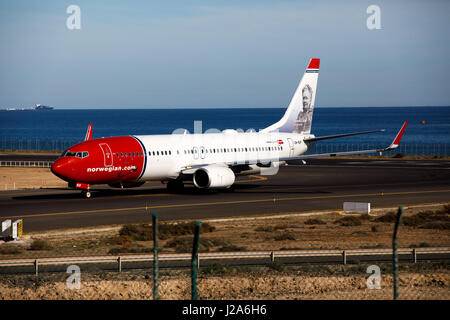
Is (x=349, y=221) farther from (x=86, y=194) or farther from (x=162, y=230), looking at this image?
(x=86, y=194)

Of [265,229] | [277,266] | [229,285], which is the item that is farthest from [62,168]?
[229,285]

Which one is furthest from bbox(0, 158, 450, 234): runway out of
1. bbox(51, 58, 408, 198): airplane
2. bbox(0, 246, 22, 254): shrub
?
bbox(0, 246, 22, 254): shrub

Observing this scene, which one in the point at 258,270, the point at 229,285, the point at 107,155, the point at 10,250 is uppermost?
the point at 107,155

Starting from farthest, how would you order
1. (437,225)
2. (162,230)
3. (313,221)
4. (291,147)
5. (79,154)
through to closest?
(291,147) < (79,154) < (313,221) < (437,225) < (162,230)

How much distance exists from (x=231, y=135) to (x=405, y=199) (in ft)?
52.3

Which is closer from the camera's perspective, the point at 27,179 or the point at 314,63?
the point at 314,63

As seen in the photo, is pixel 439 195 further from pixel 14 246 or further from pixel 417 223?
pixel 14 246

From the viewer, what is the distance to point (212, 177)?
54.0 metres

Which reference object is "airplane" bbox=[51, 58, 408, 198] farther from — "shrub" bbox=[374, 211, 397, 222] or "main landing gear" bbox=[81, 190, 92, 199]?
"shrub" bbox=[374, 211, 397, 222]

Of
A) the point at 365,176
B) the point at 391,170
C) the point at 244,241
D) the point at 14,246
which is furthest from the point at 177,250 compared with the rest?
the point at 391,170

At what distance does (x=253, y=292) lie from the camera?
24.6m

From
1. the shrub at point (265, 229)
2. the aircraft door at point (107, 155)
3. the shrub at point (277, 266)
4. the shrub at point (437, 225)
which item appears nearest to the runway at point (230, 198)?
the aircraft door at point (107, 155)

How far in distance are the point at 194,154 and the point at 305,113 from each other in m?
14.7
